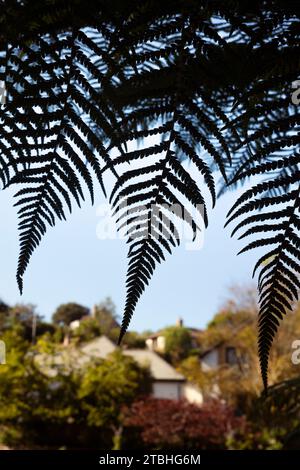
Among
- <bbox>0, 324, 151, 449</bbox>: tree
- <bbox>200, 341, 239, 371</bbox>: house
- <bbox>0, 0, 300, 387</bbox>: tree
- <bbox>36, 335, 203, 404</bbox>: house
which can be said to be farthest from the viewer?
<bbox>200, 341, 239, 371</bbox>: house

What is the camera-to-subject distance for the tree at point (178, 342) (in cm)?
2152

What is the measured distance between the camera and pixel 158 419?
12.1 meters

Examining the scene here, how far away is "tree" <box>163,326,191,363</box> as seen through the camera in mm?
21516

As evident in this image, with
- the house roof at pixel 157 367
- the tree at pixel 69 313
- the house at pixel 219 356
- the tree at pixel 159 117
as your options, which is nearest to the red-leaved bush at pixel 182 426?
the house roof at pixel 157 367

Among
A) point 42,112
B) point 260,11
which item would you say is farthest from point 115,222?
point 260,11

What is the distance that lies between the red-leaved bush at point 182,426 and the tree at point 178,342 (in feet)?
28.4

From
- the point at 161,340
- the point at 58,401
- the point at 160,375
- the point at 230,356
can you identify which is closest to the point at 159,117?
the point at 58,401

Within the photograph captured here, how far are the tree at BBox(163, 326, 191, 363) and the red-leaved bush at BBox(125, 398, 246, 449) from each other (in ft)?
28.4

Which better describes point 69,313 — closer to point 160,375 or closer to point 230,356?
point 230,356

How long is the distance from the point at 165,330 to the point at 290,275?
2400 cm

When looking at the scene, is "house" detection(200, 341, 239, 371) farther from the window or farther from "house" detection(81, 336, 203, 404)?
"house" detection(81, 336, 203, 404)

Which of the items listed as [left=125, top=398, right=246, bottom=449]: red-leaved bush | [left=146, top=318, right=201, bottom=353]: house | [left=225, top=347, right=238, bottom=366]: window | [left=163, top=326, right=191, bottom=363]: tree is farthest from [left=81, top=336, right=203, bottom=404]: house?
[left=146, top=318, right=201, bottom=353]: house

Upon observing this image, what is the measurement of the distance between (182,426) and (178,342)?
10294 millimetres

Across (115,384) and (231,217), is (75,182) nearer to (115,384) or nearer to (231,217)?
(231,217)
